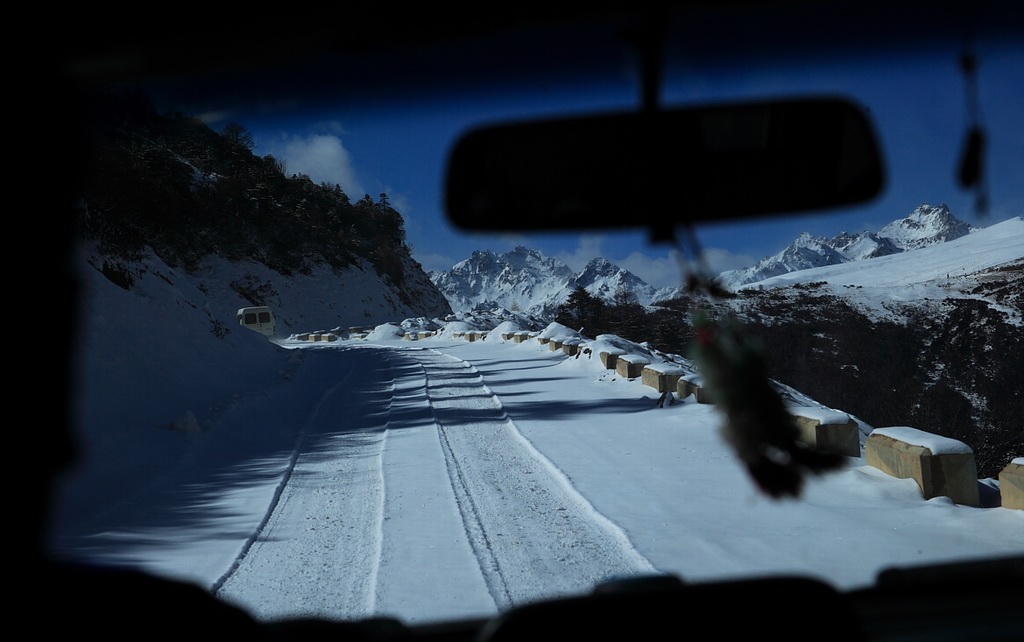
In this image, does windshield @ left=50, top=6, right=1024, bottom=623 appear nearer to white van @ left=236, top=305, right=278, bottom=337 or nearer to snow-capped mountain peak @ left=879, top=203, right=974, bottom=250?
snow-capped mountain peak @ left=879, top=203, right=974, bottom=250

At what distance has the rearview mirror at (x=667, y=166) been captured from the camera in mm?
2010

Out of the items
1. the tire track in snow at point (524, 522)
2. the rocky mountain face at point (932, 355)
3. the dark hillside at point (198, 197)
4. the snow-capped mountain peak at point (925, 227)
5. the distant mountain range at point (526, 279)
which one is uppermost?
the dark hillside at point (198, 197)

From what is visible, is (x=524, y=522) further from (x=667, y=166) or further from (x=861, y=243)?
(x=667, y=166)

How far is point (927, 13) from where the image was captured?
89.9 inches

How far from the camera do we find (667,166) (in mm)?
2055

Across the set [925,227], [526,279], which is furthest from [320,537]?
[925,227]

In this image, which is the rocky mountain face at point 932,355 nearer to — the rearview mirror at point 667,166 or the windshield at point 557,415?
the windshield at point 557,415

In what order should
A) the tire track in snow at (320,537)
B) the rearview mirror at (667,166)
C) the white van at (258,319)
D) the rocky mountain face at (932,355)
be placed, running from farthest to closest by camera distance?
the white van at (258,319), the rocky mountain face at (932,355), the tire track in snow at (320,537), the rearview mirror at (667,166)

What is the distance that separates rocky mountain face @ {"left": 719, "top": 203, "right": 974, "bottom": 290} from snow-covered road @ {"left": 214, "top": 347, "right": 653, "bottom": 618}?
213cm

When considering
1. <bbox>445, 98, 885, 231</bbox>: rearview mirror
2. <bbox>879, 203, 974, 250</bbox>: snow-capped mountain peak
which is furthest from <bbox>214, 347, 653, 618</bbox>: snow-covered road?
<bbox>445, 98, 885, 231</bbox>: rearview mirror

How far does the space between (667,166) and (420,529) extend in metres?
4.31

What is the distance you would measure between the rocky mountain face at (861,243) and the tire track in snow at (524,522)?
2.08 meters

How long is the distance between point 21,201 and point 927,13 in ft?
8.47

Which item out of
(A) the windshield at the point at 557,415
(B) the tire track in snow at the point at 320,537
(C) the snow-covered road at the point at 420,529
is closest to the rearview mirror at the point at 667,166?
(A) the windshield at the point at 557,415
